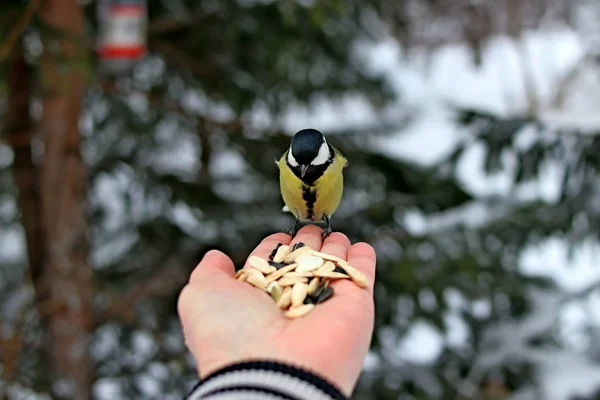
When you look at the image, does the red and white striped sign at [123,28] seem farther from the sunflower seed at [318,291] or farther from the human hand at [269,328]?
the sunflower seed at [318,291]

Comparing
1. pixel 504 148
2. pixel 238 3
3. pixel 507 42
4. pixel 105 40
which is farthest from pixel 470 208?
pixel 507 42

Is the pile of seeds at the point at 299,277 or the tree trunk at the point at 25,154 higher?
the pile of seeds at the point at 299,277

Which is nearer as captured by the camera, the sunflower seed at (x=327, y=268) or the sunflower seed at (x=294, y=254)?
the sunflower seed at (x=327, y=268)

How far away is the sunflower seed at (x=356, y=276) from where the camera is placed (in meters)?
1.26

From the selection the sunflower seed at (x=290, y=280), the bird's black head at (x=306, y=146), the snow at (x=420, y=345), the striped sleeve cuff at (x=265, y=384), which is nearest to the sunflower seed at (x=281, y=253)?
the sunflower seed at (x=290, y=280)

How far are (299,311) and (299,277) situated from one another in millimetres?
121

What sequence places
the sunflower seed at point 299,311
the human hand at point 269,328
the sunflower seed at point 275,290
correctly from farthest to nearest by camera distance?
the sunflower seed at point 275,290
the sunflower seed at point 299,311
the human hand at point 269,328

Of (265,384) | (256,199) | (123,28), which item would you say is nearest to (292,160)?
(265,384)

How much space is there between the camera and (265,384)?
861 mm

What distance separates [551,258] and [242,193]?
7.49 feet

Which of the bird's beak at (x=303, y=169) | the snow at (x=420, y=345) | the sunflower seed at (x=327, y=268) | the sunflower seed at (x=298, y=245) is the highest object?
the bird's beak at (x=303, y=169)

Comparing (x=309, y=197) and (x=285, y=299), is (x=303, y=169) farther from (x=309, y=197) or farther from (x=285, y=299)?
(x=285, y=299)

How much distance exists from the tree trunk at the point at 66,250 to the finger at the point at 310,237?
4.85 feet

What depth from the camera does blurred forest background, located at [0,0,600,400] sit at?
8.54ft
